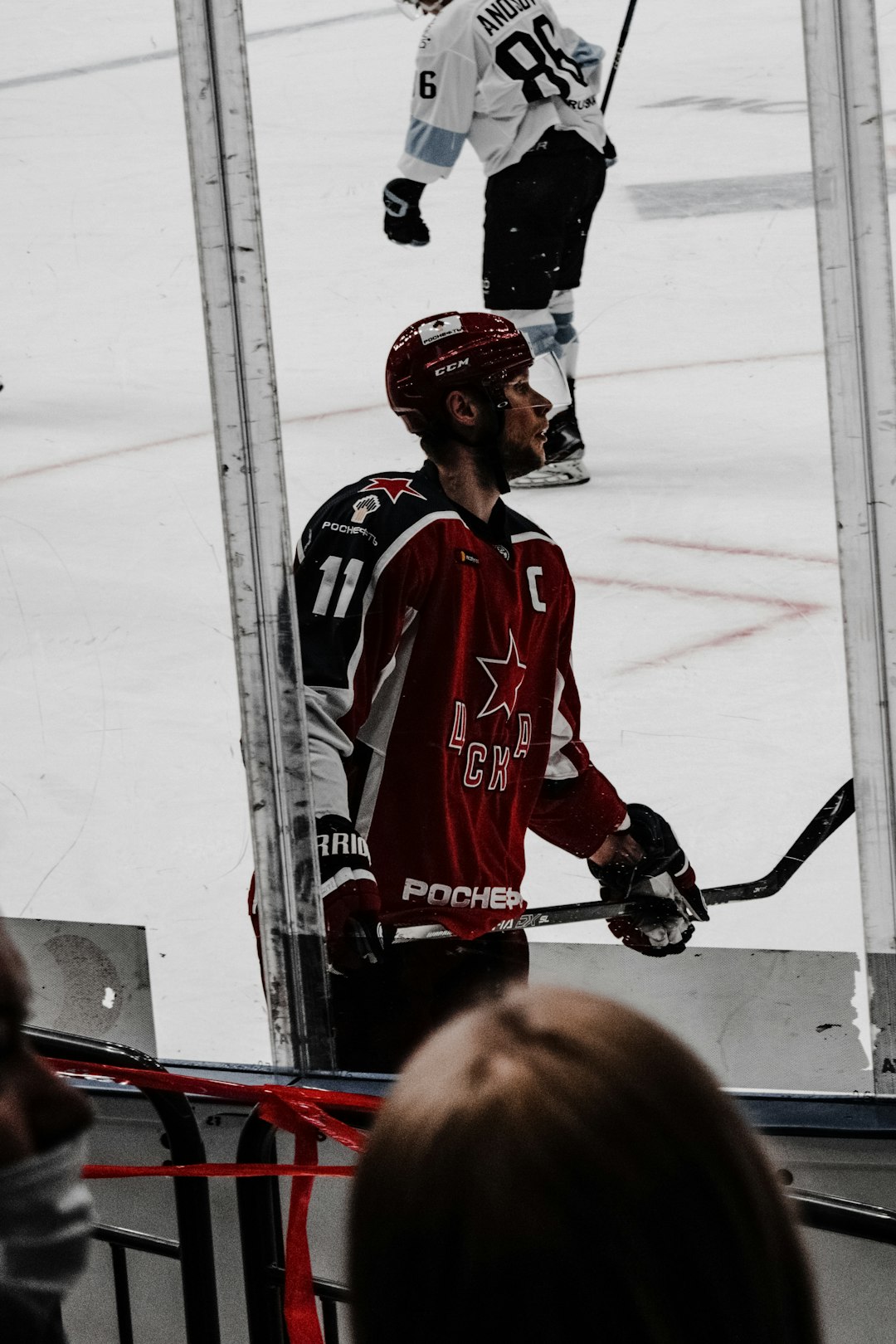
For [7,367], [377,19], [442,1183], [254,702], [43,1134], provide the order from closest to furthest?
1. [442,1183]
2. [43,1134]
3. [377,19]
4. [254,702]
5. [7,367]

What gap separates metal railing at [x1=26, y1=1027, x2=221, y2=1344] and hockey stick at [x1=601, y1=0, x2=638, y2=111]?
106 cm

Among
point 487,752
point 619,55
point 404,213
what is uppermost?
point 619,55

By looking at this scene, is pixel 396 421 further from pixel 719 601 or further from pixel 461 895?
pixel 461 895

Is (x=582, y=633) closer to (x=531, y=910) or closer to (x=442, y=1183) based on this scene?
(x=531, y=910)

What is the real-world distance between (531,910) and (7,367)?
90cm

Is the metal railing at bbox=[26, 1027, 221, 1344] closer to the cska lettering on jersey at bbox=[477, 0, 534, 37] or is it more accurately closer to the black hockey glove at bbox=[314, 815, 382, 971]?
the black hockey glove at bbox=[314, 815, 382, 971]

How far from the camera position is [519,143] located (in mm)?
1783

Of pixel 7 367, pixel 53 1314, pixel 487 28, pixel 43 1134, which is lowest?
pixel 53 1314

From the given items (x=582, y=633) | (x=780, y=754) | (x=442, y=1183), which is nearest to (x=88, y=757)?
(x=582, y=633)

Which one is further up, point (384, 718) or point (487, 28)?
point (487, 28)

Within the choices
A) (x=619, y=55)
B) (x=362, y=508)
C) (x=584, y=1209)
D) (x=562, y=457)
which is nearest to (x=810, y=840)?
(x=562, y=457)

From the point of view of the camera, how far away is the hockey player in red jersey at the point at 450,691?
1.83 m

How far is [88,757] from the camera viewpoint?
205 centimetres

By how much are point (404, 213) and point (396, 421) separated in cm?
23
